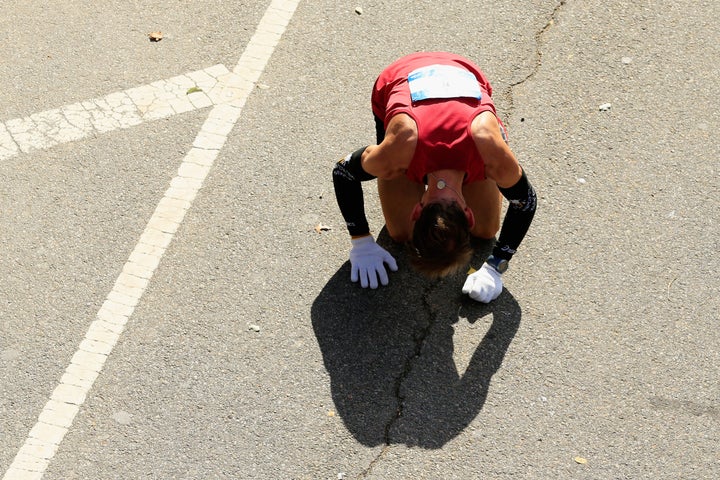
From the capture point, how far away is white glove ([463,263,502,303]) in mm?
4348

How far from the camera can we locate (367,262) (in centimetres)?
444

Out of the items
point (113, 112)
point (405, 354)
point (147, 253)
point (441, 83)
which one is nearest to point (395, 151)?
point (441, 83)

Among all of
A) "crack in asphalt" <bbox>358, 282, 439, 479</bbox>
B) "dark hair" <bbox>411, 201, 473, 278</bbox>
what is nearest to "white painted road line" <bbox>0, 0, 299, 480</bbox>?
"crack in asphalt" <bbox>358, 282, 439, 479</bbox>

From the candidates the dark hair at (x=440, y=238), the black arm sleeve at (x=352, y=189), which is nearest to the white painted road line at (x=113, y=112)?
the black arm sleeve at (x=352, y=189)

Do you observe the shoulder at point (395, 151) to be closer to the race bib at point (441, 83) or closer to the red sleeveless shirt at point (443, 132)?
the red sleeveless shirt at point (443, 132)

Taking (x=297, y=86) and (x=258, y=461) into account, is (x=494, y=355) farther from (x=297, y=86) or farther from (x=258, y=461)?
(x=297, y=86)

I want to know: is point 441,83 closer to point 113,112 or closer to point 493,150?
point 493,150

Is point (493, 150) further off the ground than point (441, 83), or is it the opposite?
point (441, 83)

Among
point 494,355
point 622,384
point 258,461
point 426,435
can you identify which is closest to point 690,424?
point 622,384

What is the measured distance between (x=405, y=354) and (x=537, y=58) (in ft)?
7.38

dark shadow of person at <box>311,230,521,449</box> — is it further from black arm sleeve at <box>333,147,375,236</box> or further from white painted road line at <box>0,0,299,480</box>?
white painted road line at <box>0,0,299,480</box>

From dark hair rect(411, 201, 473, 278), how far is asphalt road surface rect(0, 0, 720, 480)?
0.59 metres

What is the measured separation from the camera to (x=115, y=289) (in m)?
4.50

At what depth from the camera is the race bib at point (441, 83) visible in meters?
4.01
